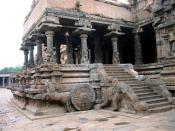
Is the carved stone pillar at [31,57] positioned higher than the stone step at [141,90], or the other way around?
the carved stone pillar at [31,57]

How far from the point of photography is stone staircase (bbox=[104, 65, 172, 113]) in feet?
30.0

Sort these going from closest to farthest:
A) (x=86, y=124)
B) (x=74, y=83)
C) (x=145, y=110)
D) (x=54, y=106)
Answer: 1. (x=86, y=124)
2. (x=145, y=110)
3. (x=54, y=106)
4. (x=74, y=83)

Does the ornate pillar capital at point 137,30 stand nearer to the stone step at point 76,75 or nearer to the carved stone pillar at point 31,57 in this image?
the stone step at point 76,75

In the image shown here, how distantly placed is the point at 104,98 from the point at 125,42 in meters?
10.3

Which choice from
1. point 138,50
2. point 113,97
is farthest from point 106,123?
point 138,50

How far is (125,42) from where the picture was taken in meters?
20.0

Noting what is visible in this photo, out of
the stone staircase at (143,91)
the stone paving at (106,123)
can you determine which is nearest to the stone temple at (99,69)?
the stone staircase at (143,91)

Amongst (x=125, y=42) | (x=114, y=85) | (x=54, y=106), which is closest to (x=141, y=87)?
(x=114, y=85)

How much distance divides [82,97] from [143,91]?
9.19ft

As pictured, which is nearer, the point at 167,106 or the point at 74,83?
the point at 167,106

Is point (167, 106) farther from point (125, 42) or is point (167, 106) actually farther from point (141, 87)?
point (125, 42)

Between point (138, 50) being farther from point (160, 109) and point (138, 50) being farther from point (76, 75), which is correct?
point (160, 109)

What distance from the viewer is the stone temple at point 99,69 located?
977 cm

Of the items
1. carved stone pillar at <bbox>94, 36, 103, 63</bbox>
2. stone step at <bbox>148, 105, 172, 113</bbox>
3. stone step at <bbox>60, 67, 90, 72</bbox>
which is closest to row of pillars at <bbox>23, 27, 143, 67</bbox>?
stone step at <bbox>60, 67, 90, 72</bbox>
